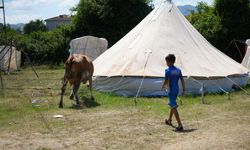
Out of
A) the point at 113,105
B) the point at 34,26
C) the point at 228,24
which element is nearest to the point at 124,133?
the point at 113,105

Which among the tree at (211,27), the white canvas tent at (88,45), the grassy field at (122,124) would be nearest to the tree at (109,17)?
the white canvas tent at (88,45)

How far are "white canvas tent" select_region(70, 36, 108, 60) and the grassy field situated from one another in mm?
12205

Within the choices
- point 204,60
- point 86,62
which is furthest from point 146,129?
point 204,60

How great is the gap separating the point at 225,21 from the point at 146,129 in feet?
57.9

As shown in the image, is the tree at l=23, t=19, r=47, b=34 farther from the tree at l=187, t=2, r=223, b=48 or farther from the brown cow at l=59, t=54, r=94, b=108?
the brown cow at l=59, t=54, r=94, b=108

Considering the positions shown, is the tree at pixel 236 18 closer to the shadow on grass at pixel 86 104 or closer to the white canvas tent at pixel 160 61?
the white canvas tent at pixel 160 61

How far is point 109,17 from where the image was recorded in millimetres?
32500

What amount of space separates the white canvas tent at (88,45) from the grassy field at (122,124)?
12205 millimetres

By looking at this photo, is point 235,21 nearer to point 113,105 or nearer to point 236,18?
point 236,18

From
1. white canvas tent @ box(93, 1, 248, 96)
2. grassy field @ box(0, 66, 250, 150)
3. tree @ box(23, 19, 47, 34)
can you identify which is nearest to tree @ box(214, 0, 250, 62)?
white canvas tent @ box(93, 1, 248, 96)

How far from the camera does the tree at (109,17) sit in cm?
3241

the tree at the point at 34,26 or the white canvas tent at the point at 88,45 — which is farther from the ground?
the tree at the point at 34,26

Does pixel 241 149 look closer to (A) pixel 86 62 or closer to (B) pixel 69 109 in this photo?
(B) pixel 69 109

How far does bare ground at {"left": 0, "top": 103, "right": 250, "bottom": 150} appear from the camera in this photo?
26.8ft
